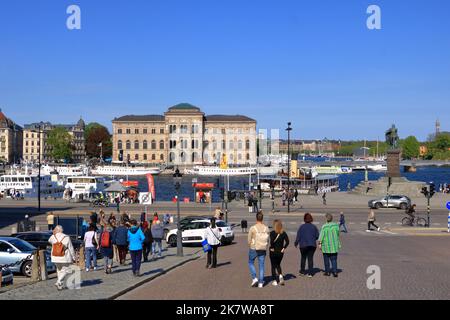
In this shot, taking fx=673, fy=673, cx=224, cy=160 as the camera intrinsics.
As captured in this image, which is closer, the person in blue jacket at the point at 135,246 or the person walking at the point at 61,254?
the person walking at the point at 61,254

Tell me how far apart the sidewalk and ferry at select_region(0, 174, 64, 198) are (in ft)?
235

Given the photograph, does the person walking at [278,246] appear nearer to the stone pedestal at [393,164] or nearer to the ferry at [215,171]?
the stone pedestal at [393,164]

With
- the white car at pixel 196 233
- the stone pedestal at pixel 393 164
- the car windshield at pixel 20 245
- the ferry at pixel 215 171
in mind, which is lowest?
the ferry at pixel 215 171

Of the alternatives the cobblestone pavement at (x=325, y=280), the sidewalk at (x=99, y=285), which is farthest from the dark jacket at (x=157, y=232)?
the cobblestone pavement at (x=325, y=280)

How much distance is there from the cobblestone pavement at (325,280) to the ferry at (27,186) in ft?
231

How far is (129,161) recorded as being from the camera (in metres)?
197

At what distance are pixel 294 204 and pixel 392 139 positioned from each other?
61.8 ft

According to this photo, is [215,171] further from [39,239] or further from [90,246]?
[90,246]

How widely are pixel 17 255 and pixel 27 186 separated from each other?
7461cm

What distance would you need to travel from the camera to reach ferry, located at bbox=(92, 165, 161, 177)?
573 feet

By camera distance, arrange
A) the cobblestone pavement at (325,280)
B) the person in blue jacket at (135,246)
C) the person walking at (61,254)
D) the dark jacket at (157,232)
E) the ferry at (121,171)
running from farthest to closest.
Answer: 1. the ferry at (121,171)
2. the dark jacket at (157,232)
3. the person in blue jacket at (135,246)
4. the person walking at (61,254)
5. the cobblestone pavement at (325,280)

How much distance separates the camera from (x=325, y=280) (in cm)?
1789

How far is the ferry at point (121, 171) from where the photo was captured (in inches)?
6870

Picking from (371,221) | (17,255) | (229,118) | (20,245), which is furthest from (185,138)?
(17,255)
